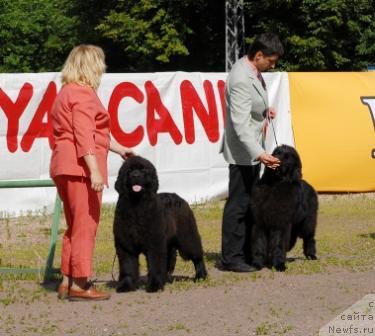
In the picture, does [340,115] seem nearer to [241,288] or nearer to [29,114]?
[29,114]

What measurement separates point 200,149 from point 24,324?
26.2 feet

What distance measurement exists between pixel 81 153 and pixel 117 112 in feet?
22.5

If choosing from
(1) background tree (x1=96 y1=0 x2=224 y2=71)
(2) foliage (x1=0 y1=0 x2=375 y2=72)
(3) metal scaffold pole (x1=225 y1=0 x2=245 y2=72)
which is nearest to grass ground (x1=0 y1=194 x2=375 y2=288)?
(3) metal scaffold pole (x1=225 y1=0 x2=245 y2=72)

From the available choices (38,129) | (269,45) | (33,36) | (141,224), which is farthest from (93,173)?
(33,36)

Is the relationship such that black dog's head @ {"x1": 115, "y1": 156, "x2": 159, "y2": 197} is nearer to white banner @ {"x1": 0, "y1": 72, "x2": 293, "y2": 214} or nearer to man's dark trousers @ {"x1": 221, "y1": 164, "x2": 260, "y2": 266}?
man's dark trousers @ {"x1": 221, "y1": 164, "x2": 260, "y2": 266}

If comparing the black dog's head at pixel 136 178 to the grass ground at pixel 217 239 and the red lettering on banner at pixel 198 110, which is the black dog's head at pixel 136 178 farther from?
the red lettering on banner at pixel 198 110

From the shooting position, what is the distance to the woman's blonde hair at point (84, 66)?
7.44 m

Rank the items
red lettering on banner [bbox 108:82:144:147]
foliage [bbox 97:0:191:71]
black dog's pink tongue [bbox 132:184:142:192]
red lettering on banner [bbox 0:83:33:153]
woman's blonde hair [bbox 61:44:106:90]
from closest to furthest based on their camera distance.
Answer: woman's blonde hair [bbox 61:44:106:90] → black dog's pink tongue [bbox 132:184:142:192] → red lettering on banner [bbox 0:83:33:153] → red lettering on banner [bbox 108:82:144:147] → foliage [bbox 97:0:191:71]

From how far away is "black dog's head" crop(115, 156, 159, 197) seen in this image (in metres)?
7.63

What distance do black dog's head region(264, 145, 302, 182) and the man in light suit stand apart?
144 mm

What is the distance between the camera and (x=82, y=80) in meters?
7.45

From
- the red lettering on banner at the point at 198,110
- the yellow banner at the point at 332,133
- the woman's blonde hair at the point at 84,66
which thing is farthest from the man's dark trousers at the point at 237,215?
the yellow banner at the point at 332,133

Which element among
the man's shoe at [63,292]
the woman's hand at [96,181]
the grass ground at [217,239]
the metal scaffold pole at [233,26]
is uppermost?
the metal scaffold pole at [233,26]

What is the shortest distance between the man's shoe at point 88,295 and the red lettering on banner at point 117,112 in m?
6.42
